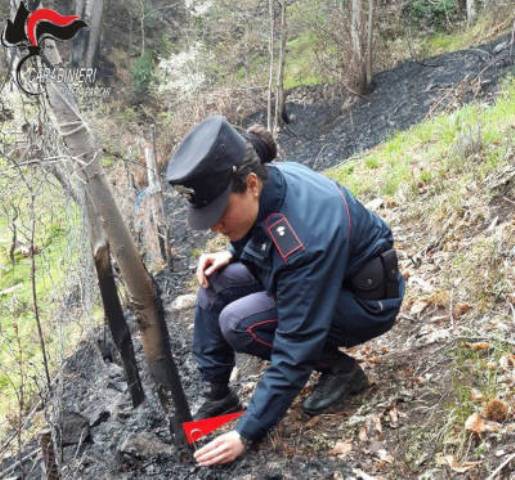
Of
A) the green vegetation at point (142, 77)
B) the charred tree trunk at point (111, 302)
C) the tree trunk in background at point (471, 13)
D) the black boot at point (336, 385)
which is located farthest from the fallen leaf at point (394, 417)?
the green vegetation at point (142, 77)

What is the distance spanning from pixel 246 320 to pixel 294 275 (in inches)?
16.2

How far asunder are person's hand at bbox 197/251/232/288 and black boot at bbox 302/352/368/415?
24.5 inches

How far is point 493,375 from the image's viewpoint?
241 centimetres

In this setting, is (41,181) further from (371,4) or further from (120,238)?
(371,4)

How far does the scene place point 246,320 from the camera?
8.17 ft

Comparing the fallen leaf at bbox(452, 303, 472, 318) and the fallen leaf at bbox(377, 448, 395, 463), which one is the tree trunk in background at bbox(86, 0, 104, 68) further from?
the fallen leaf at bbox(377, 448, 395, 463)

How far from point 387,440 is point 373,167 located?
441 cm

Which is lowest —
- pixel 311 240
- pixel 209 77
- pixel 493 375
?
pixel 209 77

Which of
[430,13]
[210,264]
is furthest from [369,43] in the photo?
[210,264]

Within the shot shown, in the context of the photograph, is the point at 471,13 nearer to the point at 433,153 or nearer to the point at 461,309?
the point at 433,153

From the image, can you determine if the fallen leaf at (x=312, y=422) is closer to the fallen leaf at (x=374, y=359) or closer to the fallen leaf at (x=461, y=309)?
the fallen leaf at (x=374, y=359)

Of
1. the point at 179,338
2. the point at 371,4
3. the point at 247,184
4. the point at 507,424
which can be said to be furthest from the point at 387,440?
the point at 371,4

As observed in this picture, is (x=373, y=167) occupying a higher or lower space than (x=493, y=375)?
lower

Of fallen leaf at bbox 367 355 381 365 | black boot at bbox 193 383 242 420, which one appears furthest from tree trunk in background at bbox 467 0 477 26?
black boot at bbox 193 383 242 420
